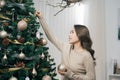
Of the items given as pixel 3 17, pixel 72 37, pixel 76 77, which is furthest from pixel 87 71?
pixel 3 17

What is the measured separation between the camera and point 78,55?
259 centimetres

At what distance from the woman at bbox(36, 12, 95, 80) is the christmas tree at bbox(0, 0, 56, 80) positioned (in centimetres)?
43

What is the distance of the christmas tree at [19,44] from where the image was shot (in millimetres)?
1910

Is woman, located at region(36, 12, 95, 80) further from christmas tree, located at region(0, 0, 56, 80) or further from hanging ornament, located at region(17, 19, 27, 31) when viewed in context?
hanging ornament, located at region(17, 19, 27, 31)

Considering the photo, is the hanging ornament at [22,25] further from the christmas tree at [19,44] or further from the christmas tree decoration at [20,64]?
the christmas tree decoration at [20,64]

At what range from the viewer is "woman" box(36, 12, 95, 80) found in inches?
98.0

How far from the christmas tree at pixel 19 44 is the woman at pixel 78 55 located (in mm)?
426

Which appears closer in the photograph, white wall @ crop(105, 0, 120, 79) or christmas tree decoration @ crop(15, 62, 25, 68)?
christmas tree decoration @ crop(15, 62, 25, 68)

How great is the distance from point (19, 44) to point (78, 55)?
834 millimetres

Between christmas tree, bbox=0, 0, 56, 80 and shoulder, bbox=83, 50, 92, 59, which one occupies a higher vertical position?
christmas tree, bbox=0, 0, 56, 80

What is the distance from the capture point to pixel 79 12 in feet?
14.8

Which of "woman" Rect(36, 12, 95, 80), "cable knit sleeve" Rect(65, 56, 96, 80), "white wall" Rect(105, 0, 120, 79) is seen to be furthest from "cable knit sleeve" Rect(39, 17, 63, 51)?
"white wall" Rect(105, 0, 120, 79)

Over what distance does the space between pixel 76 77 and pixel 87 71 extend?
0.44ft

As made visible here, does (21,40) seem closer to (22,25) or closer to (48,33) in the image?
(22,25)
